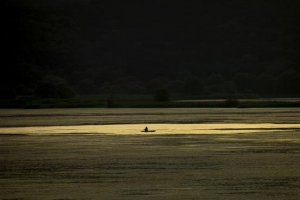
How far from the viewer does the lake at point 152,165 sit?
30359 millimetres

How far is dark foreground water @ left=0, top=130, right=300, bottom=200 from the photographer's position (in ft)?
99.1

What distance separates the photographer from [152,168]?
37406mm

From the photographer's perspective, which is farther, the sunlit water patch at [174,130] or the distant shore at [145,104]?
the distant shore at [145,104]

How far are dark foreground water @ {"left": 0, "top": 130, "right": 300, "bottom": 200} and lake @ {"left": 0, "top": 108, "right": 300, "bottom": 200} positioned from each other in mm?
34

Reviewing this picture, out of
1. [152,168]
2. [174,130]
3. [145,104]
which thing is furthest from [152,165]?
[145,104]

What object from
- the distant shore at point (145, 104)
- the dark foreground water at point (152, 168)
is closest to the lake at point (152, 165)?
the dark foreground water at point (152, 168)

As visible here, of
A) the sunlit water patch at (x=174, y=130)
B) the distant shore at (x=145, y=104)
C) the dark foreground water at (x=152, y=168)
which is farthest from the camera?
the distant shore at (x=145, y=104)

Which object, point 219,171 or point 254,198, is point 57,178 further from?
point 254,198

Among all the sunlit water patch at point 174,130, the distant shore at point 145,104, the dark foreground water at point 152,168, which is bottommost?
the dark foreground water at point 152,168

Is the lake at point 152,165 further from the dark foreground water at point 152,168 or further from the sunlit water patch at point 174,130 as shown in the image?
the sunlit water patch at point 174,130

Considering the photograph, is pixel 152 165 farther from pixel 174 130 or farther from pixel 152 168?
pixel 174 130

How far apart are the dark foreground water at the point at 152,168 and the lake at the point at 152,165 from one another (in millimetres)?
34

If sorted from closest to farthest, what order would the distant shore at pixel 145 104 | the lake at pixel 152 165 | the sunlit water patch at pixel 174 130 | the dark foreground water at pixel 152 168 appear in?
the dark foreground water at pixel 152 168 < the lake at pixel 152 165 < the sunlit water patch at pixel 174 130 < the distant shore at pixel 145 104

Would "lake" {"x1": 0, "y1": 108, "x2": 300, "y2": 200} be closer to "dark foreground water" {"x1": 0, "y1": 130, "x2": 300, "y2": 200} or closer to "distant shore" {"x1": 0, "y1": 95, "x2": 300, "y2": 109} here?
"dark foreground water" {"x1": 0, "y1": 130, "x2": 300, "y2": 200}
